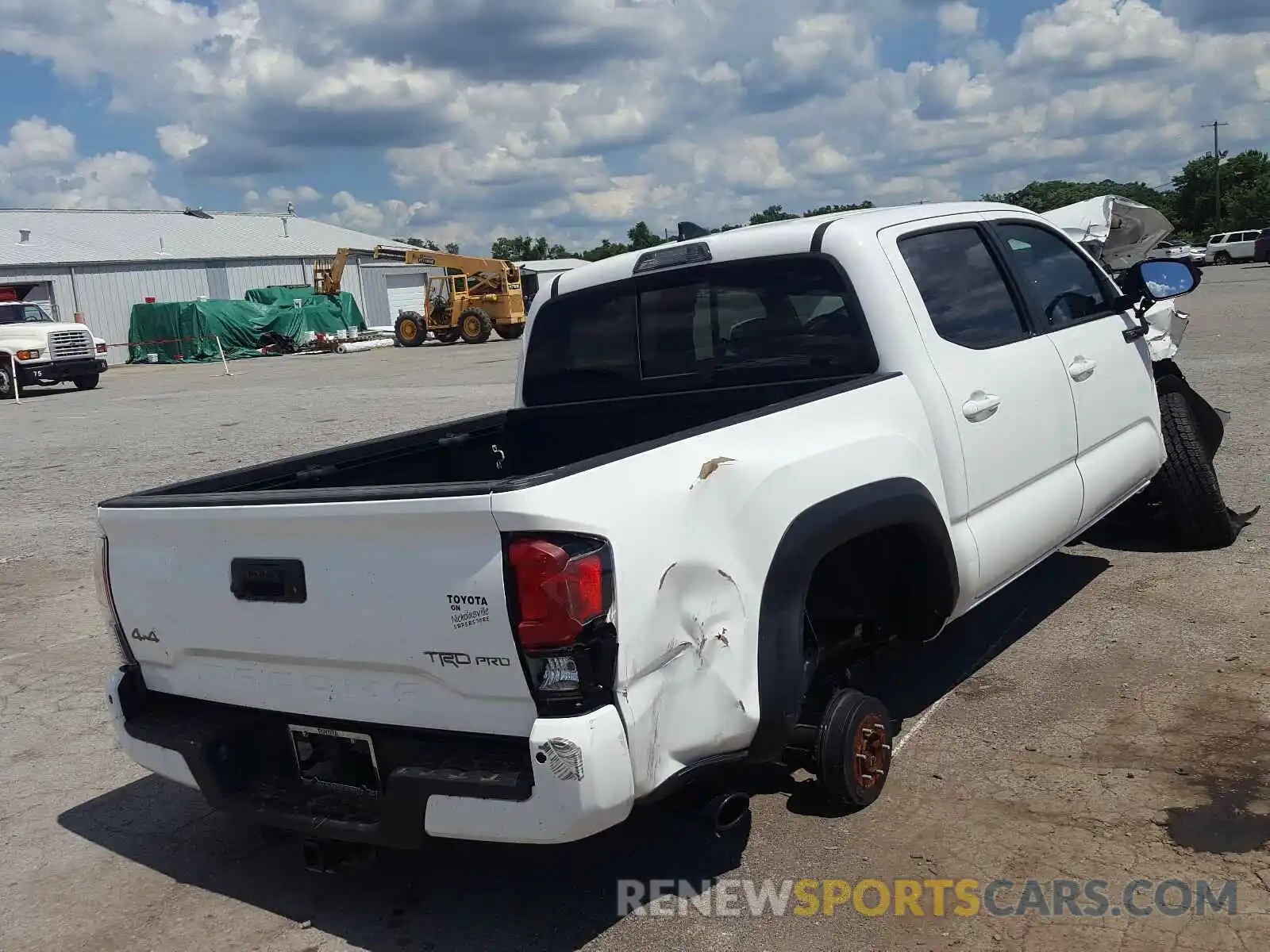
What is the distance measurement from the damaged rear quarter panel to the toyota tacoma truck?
26.9 m

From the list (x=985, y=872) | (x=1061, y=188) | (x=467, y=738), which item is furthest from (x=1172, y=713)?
A: (x=1061, y=188)

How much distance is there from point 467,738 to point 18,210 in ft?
190

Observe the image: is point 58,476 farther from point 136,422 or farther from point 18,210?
point 18,210

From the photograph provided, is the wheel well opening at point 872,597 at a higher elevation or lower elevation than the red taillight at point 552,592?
lower

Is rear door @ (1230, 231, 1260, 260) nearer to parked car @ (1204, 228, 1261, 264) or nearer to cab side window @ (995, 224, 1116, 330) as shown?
parked car @ (1204, 228, 1261, 264)

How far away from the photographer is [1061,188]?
6825 cm

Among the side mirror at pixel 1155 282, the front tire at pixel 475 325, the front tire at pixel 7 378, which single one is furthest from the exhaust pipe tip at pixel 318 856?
the front tire at pixel 475 325

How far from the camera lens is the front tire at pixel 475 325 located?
37.6 m

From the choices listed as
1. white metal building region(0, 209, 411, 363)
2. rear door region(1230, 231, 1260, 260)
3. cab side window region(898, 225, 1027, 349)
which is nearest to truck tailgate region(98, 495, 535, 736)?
cab side window region(898, 225, 1027, 349)

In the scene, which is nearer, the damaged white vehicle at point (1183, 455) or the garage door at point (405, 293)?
the damaged white vehicle at point (1183, 455)

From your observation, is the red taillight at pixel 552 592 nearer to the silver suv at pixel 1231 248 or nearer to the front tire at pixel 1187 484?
the front tire at pixel 1187 484

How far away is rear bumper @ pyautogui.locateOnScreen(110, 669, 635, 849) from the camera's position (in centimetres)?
280

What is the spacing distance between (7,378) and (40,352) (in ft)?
3.04

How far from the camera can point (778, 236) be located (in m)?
4.50
